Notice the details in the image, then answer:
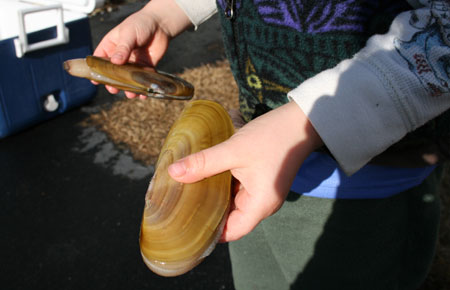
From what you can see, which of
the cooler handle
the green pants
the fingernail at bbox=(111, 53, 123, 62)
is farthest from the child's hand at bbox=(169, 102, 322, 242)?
the cooler handle

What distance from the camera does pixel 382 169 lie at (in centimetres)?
90

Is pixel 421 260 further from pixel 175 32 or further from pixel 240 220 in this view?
pixel 175 32

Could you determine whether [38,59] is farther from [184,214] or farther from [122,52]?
[184,214]

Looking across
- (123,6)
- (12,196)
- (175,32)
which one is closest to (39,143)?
(12,196)

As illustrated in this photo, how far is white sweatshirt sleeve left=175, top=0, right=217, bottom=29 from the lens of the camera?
120 cm

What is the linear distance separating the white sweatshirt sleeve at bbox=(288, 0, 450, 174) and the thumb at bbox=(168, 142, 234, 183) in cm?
16

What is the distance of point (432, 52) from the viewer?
2.32 ft

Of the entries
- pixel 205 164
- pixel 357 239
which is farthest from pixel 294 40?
pixel 357 239

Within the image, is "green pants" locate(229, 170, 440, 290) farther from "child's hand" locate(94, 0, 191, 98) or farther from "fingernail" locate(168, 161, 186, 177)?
"child's hand" locate(94, 0, 191, 98)

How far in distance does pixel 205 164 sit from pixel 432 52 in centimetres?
44

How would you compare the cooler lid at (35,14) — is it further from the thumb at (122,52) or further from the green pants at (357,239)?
the green pants at (357,239)

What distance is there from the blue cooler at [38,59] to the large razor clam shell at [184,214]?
2.03 metres

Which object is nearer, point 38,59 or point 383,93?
point 383,93

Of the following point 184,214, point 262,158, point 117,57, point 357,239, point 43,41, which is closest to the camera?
point 262,158
